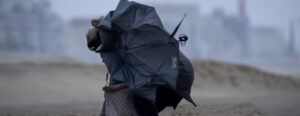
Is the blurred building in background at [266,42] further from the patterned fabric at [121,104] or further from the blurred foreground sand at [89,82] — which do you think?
the patterned fabric at [121,104]

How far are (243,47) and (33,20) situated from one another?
24.0m

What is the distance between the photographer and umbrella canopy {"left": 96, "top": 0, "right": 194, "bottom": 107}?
3.99 m

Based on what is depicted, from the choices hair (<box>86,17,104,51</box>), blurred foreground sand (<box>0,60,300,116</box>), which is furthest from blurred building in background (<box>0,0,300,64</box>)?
hair (<box>86,17,104,51</box>)

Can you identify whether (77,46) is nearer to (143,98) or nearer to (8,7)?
(8,7)

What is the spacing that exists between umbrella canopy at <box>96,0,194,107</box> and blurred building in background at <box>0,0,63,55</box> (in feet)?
112

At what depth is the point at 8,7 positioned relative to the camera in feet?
128

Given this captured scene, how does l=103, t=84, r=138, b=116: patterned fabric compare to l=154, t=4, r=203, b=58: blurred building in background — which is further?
l=154, t=4, r=203, b=58: blurred building in background

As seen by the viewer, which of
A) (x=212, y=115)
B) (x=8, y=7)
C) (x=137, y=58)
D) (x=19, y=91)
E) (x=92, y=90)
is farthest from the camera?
(x=8, y=7)

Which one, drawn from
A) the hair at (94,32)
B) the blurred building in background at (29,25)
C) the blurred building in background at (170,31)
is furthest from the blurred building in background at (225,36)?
the hair at (94,32)

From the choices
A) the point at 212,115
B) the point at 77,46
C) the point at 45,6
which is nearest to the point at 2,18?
the point at 45,6

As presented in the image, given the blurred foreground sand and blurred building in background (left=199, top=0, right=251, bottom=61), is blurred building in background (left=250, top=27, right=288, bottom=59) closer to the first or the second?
blurred building in background (left=199, top=0, right=251, bottom=61)

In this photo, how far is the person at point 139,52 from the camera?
399 centimetres

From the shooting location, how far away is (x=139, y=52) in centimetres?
405

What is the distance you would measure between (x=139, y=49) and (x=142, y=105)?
0.54 metres
